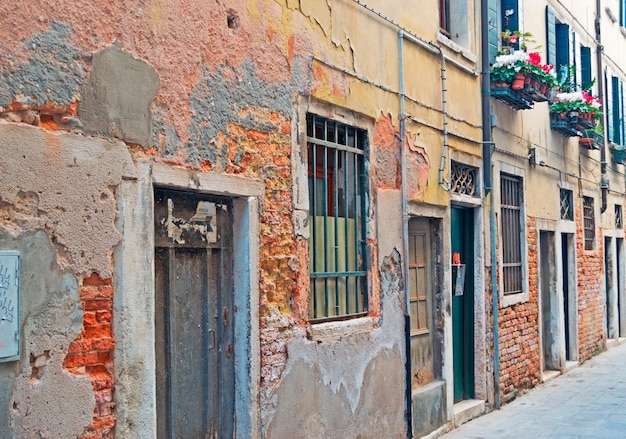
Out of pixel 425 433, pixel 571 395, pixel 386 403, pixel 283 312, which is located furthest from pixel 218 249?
pixel 571 395

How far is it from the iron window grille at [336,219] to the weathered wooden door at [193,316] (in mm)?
962

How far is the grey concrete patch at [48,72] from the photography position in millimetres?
3830

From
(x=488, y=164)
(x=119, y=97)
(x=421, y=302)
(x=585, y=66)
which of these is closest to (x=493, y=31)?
(x=488, y=164)

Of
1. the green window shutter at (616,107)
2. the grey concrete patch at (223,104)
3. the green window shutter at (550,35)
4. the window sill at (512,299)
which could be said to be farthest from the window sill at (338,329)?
the green window shutter at (616,107)

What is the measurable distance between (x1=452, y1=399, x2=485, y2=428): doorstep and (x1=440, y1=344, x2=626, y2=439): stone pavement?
0.22 feet

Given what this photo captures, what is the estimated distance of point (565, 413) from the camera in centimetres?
938

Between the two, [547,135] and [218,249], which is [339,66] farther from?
[547,135]

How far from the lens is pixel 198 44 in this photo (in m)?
5.02

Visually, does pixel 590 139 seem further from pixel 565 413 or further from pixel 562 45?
pixel 565 413

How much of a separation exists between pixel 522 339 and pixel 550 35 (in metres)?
4.58

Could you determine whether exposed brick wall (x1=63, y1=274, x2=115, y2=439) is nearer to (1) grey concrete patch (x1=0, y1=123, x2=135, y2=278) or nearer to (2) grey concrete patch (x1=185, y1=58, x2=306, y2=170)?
(1) grey concrete patch (x1=0, y1=123, x2=135, y2=278)

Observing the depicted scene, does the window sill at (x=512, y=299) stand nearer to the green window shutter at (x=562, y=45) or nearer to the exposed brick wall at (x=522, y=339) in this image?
the exposed brick wall at (x=522, y=339)

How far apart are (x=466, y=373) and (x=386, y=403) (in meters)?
2.63

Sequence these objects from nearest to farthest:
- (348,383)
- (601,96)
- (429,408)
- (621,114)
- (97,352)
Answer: (97,352) → (348,383) → (429,408) → (601,96) → (621,114)
